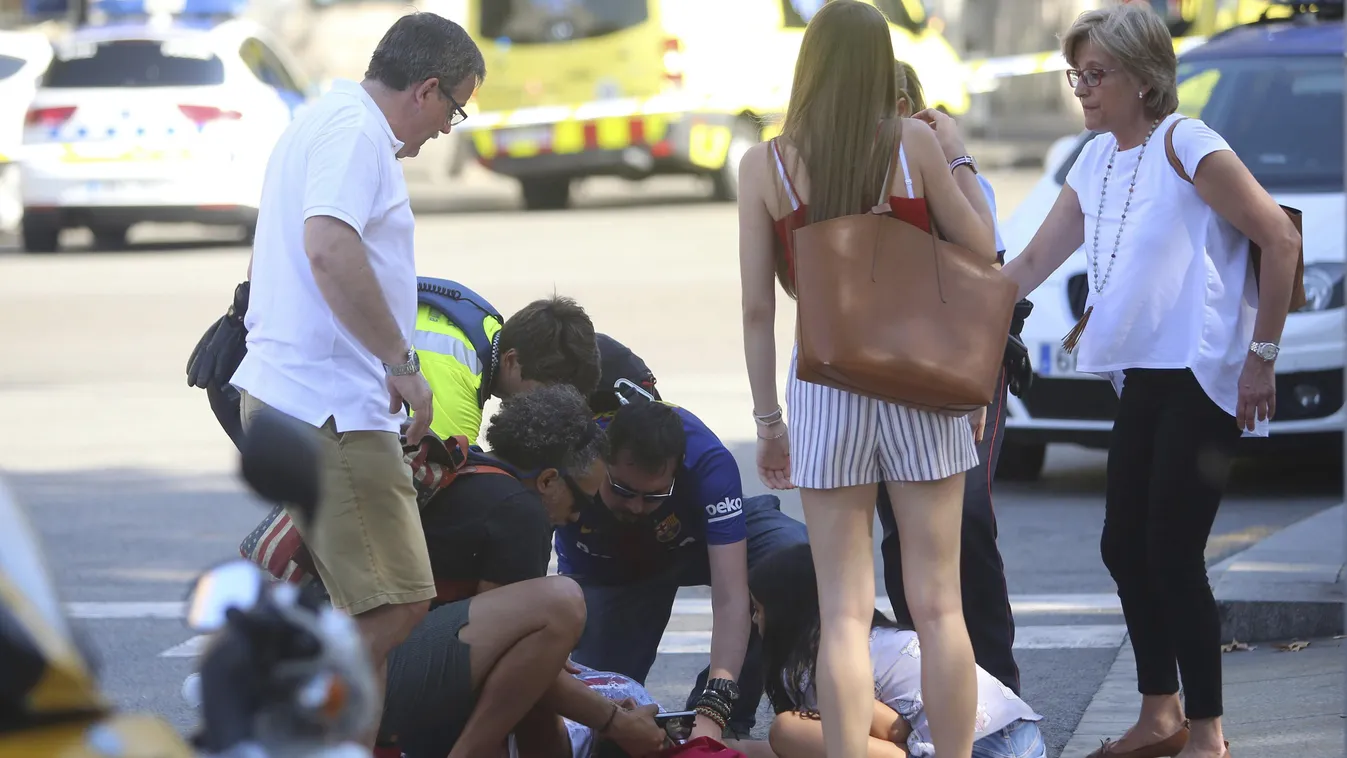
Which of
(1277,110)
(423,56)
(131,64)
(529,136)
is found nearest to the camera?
(423,56)

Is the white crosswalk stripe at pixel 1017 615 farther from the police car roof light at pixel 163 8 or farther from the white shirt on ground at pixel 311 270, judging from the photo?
the police car roof light at pixel 163 8

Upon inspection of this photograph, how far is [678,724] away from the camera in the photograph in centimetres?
421

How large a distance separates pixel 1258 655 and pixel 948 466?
2011 millimetres

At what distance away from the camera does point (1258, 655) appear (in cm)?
525

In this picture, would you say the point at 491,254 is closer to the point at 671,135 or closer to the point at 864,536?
the point at 671,135

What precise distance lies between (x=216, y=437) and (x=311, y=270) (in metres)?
5.79

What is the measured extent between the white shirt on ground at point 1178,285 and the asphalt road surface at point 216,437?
1.02 m

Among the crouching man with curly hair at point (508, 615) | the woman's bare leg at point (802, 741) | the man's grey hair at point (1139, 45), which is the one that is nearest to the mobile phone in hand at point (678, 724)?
the crouching man with curly hair at point (508, 615)

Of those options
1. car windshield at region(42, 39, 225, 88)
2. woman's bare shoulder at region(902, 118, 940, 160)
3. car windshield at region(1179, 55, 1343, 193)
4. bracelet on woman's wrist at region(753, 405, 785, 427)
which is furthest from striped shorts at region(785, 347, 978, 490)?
car windshield at region(42, 39, 225, 88)

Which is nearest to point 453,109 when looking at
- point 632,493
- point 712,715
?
point 632,493

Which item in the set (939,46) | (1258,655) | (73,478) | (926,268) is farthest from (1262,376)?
(939,46)

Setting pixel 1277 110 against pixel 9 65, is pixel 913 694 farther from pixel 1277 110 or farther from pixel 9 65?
pixel 9 65

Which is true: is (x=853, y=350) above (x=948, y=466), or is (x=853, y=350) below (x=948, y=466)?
above

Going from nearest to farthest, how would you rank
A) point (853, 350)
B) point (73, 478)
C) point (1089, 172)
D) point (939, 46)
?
point (853, 350)
point (1089, 172)
point (73, 478)
point (939, 46)
